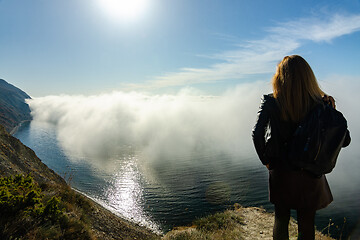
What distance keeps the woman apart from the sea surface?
14942 millimetres

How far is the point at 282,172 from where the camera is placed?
2.73 meters

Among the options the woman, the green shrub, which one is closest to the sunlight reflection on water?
the green shrub

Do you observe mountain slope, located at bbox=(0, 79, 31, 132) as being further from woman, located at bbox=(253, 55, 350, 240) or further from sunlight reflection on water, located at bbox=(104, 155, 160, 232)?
woman, located at bbox=(253, 55, 350, 240)

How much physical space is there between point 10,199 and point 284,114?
6.05m

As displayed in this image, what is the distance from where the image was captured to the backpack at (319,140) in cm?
238

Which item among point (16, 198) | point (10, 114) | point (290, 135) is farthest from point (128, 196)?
point (10, 114)

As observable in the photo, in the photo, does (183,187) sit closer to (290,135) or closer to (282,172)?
(282,172)

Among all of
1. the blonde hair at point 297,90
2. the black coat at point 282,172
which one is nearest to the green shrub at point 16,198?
the black coat at point 282,172

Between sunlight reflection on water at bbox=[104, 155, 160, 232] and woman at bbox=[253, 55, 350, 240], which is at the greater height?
woman at bbox=[253, 55, 350, 240]

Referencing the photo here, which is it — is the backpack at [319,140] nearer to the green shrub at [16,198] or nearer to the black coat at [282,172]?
the black coat at [282,172]

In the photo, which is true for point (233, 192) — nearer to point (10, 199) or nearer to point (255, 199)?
point (255, 199)

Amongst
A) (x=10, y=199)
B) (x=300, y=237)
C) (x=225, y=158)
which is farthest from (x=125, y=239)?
(x=225, y=158)

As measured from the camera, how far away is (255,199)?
27.2m

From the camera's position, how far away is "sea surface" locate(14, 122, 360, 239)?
23469mm
